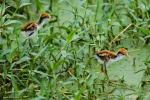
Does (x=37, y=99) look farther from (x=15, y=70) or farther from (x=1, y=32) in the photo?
Result: (x=1, y=32)

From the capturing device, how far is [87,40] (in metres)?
4.64

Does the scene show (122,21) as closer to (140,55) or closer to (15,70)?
(140,55)

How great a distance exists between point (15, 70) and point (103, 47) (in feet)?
2.75

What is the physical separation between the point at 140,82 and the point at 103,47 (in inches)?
22.4

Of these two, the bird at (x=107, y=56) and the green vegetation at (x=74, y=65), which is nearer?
the green vegetation at (x=74, y=65)

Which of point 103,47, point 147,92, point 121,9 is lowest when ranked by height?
point 147,92

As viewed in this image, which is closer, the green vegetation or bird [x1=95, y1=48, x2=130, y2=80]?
the green vegetation

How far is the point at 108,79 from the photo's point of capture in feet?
14.0

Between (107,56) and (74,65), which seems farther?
(74,65)

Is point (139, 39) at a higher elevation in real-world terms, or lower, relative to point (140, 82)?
higher

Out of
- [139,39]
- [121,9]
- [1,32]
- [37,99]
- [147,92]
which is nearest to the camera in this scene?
[37,99]

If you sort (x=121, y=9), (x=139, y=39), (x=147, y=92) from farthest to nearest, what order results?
(x=121, y=9), (x=139, y=39), (x=147, y=92)

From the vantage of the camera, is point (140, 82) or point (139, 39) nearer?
point (140, 82)

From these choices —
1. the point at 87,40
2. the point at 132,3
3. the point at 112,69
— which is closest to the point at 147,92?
the point at 112,69
